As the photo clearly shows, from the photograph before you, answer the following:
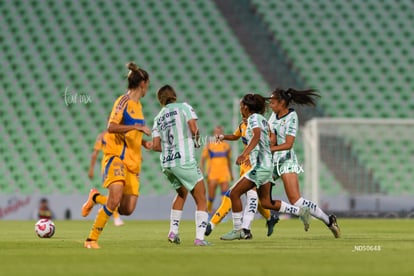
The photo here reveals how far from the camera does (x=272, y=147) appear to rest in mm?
11578

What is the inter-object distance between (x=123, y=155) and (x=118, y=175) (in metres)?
0.27

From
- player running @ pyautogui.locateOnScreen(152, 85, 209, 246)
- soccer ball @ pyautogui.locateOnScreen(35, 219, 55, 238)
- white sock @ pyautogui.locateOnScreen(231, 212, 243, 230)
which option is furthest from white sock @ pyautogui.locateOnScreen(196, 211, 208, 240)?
soccer ball @ pyautogui.locateOnScreen(35, 219, 55, 238)

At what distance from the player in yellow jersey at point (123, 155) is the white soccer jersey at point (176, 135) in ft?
1.70

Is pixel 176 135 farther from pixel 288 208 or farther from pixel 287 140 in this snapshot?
pixel 288 208

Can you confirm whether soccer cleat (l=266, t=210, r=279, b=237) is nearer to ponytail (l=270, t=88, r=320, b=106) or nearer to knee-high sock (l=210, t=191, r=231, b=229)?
knee-high sock (l=210, t=191, r=231, b=229)

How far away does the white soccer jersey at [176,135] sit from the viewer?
1012cm

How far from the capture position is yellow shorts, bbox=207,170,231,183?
795 inches

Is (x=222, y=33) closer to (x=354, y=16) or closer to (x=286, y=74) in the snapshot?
(x=286, y=74)

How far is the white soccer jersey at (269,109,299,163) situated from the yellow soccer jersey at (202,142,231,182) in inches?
318

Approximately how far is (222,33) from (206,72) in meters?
1.45

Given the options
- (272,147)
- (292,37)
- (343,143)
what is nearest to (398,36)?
(292,37)

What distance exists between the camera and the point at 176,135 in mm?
10188

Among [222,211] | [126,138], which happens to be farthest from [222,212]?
[126,138]

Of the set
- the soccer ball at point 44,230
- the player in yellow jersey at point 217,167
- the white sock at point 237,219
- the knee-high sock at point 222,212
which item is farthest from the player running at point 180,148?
the player in yellow jersey at point 217,167
